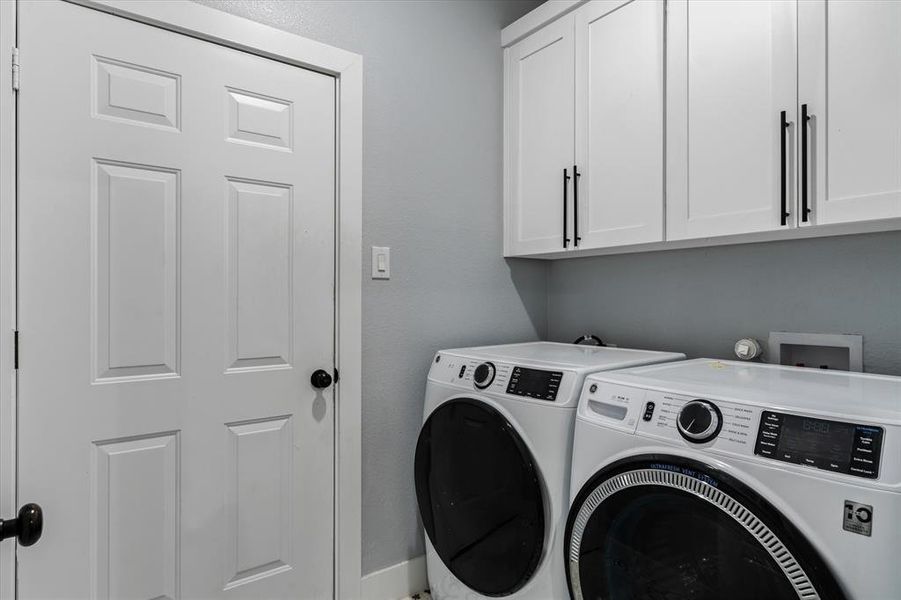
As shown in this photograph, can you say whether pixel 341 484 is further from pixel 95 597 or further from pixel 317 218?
pixel 317 218

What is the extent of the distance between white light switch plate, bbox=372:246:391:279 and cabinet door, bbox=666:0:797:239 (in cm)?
95

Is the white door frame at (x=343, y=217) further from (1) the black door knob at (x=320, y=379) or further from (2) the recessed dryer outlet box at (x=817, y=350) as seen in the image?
(2) the recessed dryer outlet box at (x=817, y=350)

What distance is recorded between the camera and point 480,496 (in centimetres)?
153

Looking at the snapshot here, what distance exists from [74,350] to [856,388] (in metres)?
1.89

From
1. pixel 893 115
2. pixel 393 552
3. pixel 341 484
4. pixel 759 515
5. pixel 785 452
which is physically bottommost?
pixel 393 552

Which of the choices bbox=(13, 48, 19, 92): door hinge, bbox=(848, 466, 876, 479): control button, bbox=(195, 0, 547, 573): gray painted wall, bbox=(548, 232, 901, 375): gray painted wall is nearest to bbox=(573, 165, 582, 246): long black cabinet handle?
bbox=(548, 232, 901, 375): gray painted wall

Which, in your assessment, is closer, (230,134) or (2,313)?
(2,313)

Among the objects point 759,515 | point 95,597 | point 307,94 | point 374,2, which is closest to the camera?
point 759,515

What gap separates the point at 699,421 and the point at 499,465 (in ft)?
2.00

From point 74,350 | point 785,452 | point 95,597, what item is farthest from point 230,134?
point 785,452

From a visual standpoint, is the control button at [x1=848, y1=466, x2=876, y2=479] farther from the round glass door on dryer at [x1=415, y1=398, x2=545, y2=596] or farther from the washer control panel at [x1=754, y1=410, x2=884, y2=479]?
the round glass door on dryer at [x1=415, y1=398, x2=545, y2=596]

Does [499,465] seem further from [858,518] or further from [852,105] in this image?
[852,105]

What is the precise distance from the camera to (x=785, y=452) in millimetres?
920

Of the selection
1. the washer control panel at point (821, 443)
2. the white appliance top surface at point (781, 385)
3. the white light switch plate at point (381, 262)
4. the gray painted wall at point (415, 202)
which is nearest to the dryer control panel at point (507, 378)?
the white appliance top surface at point (781, 385)
